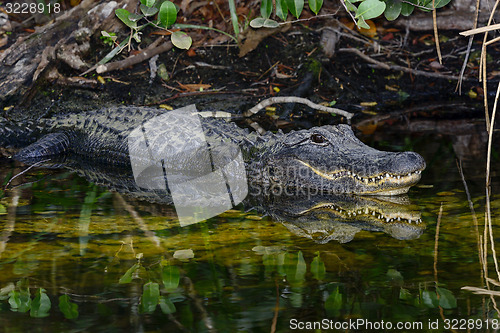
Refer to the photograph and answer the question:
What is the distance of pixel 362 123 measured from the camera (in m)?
7.30

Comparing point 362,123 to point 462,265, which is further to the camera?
point 362,123

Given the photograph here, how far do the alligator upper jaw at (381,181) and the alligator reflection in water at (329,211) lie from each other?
0.20 feet

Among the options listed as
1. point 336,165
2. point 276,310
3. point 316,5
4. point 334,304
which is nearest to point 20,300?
point 276,310

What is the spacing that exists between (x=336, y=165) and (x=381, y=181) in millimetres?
418

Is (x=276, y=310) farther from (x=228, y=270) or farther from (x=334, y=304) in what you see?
(x=228, y=270)

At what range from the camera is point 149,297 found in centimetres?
288

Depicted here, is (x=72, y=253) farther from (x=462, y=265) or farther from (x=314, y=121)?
(x=314, y=121)

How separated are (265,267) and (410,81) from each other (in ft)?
20.7

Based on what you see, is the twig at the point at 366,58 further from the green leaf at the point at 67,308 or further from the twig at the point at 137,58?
the green leaf at the point at 67,308

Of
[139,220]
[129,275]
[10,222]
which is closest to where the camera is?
[129,275]

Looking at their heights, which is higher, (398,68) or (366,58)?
(366,58)

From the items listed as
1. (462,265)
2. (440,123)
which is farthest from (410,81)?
(462,265)

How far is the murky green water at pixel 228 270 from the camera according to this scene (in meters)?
2.66

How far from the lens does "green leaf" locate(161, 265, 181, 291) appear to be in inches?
119
